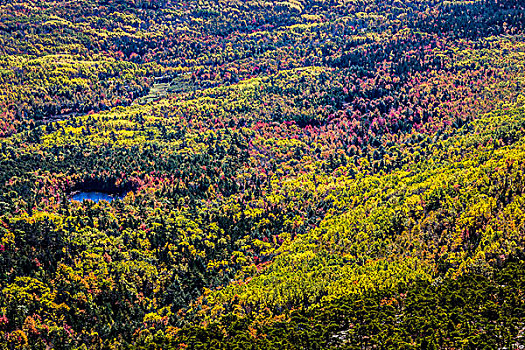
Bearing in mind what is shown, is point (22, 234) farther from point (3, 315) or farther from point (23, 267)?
point (3, 315)

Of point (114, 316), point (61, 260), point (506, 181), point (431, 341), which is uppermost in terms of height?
point (506, 181)

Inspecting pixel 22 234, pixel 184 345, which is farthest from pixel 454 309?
pixel 22 234

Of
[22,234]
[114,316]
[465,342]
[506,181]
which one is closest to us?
→ [465,342]

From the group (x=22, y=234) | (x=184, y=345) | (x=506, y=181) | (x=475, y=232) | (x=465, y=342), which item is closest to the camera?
(x=465, y=342)

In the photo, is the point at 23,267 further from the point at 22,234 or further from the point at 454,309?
the point at 454,309

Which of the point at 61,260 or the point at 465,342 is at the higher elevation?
the point at 465,342

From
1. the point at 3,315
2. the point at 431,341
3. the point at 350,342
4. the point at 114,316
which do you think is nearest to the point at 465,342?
the point at 431,341

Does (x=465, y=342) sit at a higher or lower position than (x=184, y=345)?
higher

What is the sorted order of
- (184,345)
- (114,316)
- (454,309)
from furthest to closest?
(114,316) < (184,345) < (454,309)

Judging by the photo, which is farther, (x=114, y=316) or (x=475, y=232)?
(x=114, y=316)
